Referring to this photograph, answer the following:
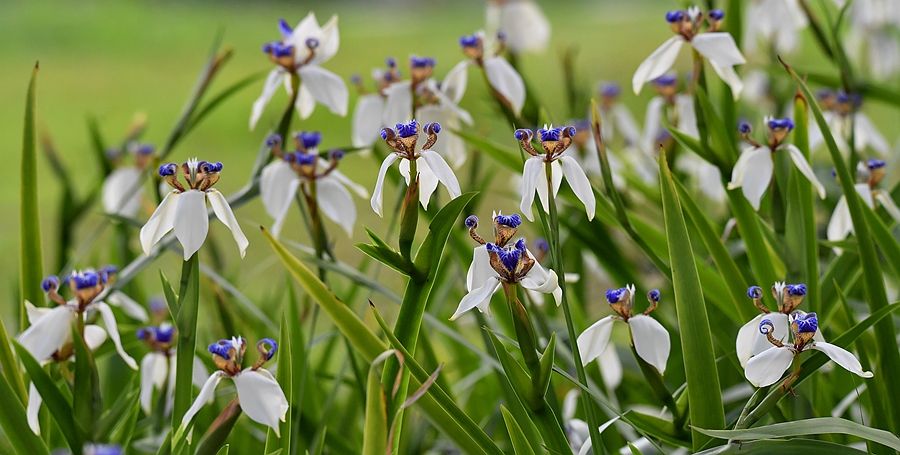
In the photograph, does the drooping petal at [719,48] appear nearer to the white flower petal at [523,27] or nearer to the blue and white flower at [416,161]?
the blue and white flower at [416,161]

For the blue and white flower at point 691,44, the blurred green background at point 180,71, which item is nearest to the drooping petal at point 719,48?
the blue and white flower at point 691,44

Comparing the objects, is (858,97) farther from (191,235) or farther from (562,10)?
(562,10)

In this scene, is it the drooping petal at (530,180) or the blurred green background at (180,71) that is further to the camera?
the blurred green background at (180,71)

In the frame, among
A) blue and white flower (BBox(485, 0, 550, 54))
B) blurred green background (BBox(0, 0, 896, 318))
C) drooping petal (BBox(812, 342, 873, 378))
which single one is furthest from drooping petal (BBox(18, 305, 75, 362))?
blurred green background (BBox(0, 0, 896, 318))

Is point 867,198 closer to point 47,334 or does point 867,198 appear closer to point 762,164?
point 762,164

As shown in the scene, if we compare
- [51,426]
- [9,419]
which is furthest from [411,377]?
[51,426]

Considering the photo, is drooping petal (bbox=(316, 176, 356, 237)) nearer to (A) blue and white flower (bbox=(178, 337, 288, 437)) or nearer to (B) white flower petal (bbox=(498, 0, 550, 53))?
(A) blue and white flower (bbox=(178, 337, 288, 437))

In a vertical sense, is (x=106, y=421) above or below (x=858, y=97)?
below

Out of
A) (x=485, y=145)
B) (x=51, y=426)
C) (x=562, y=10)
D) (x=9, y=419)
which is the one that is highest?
(x=485, y=145)
